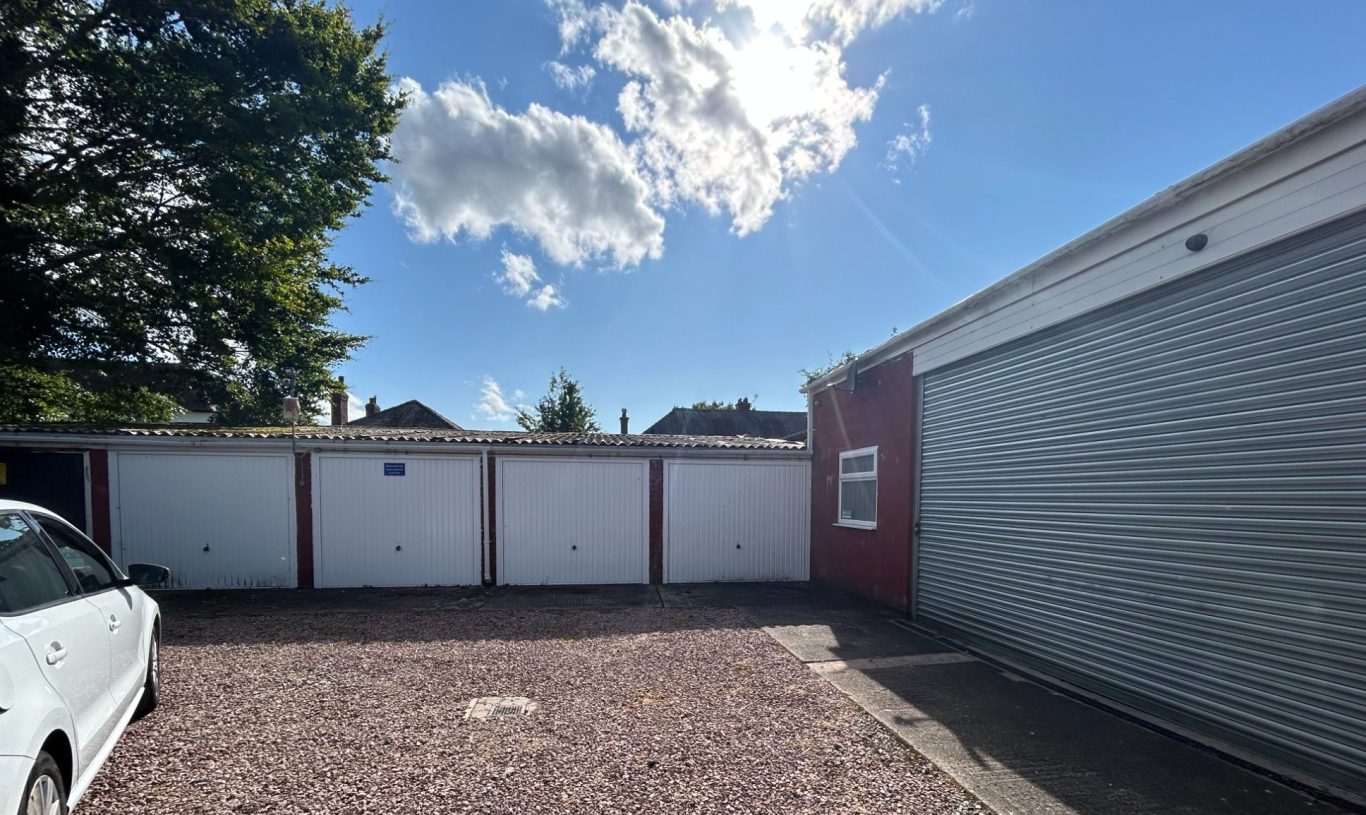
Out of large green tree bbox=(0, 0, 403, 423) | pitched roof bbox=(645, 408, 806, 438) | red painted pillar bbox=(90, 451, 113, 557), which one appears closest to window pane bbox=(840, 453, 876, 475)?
large green tree bbox=(0, 0, 403, 423)

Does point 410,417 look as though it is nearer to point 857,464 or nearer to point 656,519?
point 656,519

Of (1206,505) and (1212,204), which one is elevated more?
(1212,204)

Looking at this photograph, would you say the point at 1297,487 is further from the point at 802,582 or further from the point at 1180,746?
the point at 802,582

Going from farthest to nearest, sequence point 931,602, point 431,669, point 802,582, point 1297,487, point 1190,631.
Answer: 1. point 802,582
2. point 931,602
3. point 431,669
4. point 1190,631
5. point 1297,487

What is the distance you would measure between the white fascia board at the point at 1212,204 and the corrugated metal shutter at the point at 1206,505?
0.61 feet

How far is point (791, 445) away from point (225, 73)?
1283cm

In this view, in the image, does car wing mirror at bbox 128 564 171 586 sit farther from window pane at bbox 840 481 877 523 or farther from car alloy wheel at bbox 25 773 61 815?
window pane at bbox 840 481 877 523

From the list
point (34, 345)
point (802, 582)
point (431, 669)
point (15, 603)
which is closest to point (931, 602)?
point (802, 582)

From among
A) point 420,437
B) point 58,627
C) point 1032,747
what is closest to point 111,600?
point 58,627

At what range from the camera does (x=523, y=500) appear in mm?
9680

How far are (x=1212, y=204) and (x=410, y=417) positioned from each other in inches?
1186

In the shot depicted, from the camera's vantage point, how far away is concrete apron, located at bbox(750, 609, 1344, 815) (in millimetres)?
3016

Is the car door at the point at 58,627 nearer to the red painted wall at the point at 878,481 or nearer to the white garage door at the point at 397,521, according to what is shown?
the white garage door at the point at 397,521

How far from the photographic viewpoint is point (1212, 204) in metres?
3.90
